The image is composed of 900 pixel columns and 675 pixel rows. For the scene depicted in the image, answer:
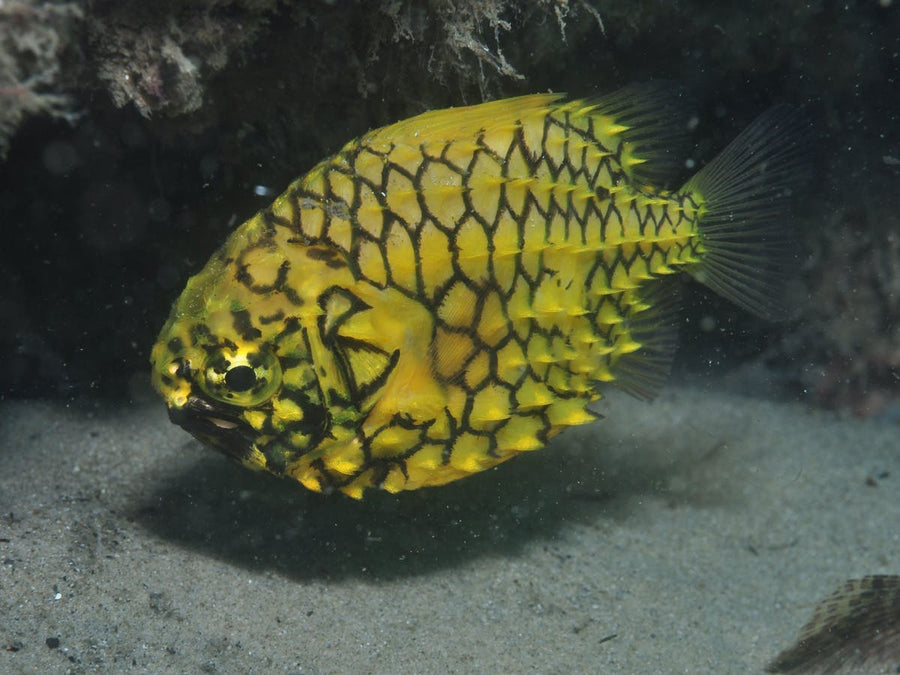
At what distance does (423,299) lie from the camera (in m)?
2.71

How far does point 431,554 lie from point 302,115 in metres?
2.65

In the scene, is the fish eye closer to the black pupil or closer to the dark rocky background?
the black pupil

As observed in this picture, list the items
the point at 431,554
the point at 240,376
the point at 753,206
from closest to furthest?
the point at 240,376, the point at 753,206, the point at 431,554

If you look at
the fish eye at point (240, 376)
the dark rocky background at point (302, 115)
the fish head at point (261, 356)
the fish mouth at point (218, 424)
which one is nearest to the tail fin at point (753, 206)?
the dark rocky background at point (302, 115)

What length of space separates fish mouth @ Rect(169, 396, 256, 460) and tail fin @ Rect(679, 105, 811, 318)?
236 cm

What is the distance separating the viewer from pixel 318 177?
2.73 metres

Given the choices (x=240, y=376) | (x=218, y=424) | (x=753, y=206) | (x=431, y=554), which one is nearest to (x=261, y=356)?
(x=240, y=376)

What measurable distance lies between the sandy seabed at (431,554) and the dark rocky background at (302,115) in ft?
3.03

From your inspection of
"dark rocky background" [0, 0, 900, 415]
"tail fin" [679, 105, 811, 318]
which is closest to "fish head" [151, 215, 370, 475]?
"dark rocky background" [0, 0, 900, 415]

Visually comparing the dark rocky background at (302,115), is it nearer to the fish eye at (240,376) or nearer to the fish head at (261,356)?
the fish head at (261,356)

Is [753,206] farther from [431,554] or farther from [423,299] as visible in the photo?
[431,554]

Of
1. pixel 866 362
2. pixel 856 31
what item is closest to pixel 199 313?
pixel 856 31

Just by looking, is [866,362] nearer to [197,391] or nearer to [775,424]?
[775,424]

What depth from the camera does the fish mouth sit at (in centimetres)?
262
